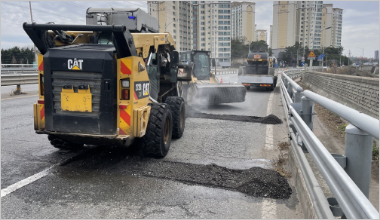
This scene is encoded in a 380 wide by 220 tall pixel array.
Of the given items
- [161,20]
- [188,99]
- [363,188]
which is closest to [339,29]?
[161,20]

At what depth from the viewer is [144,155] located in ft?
18.4

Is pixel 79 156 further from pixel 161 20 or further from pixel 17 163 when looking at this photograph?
pixel 161 20

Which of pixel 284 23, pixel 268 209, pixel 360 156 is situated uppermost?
pixel 284 23

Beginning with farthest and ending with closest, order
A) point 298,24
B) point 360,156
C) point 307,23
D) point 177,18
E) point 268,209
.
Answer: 1. point 307,23
2. point 298,24
3. point 177,18
4. point 268,209
5. point 360,156

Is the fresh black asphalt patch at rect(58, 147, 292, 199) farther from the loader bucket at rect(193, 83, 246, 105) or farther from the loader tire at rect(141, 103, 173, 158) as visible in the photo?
the loader bucket at rect(193, 83, 246, 105)

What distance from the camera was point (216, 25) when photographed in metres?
117

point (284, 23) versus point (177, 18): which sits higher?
point (284, 23)

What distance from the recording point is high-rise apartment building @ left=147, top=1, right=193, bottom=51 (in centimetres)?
9032

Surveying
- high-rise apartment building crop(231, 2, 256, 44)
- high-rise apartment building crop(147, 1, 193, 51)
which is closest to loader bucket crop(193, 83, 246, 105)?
high-rise apartment building crop(147, 1, 193, 51)

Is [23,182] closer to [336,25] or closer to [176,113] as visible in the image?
[176,113]

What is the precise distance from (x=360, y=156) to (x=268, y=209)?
5.37ft

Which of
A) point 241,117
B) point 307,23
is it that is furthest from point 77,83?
point 307,23

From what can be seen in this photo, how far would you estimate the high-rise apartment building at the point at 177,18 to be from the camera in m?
90.3

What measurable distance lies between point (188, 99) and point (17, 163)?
287 inches
